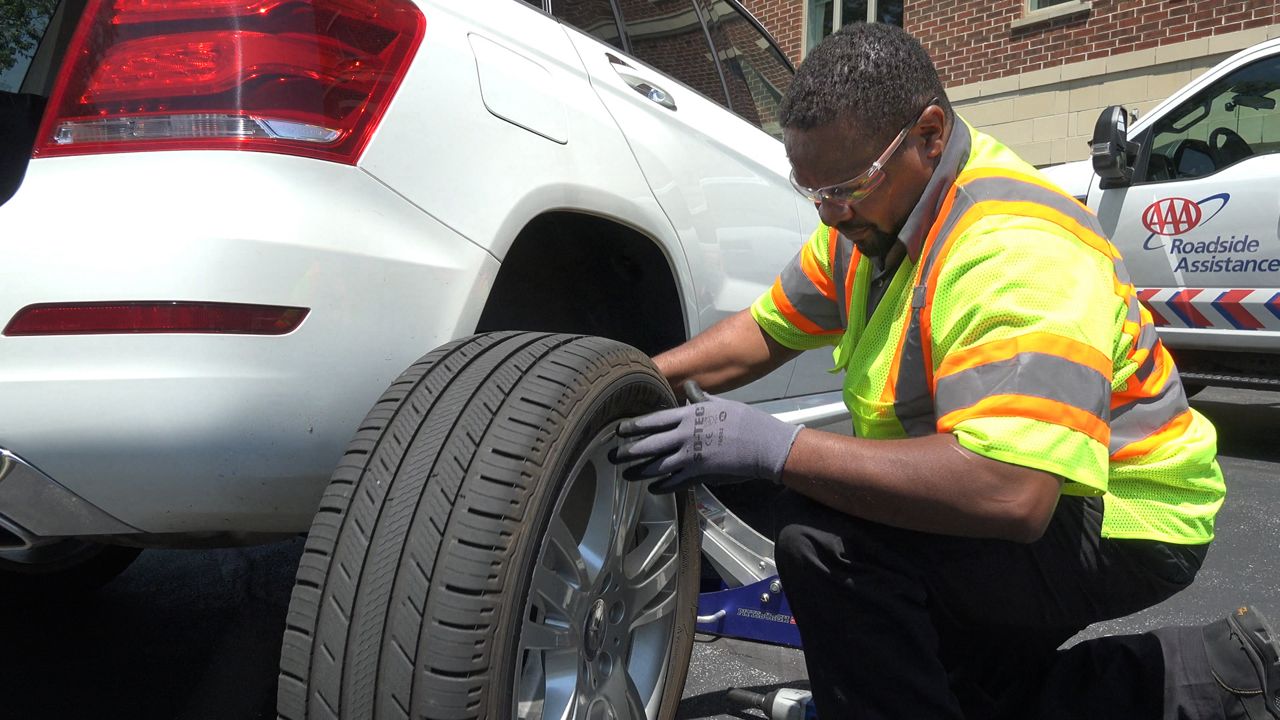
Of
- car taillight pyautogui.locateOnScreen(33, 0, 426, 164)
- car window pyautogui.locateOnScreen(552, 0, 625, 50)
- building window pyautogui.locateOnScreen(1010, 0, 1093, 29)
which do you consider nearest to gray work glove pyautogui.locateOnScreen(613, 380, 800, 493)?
car taillight pyautogui.locateOnScreen(33, 0, 426, 164)

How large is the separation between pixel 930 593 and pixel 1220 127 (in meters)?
4.33

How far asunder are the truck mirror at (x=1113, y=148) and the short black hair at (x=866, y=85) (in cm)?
357

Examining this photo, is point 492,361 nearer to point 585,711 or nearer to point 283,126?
point 283,126

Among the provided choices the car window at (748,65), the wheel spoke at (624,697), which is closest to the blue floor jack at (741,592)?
the wheel spoke at (624,697)

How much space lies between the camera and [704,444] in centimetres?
179

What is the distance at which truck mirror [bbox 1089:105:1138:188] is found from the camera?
5082 millimetres

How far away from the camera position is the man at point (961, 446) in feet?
5.33

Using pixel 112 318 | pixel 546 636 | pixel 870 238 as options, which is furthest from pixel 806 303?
pixel 112 318

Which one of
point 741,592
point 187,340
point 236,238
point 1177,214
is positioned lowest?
point 1177,214

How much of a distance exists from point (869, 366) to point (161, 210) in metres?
1.15

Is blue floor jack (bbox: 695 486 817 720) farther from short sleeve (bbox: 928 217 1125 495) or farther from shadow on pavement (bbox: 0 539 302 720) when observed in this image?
shadow on pavement (bbox: 0 539 302 720)

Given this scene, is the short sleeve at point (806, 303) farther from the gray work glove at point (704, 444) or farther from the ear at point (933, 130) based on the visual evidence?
the gray work glove at point (704, 444)

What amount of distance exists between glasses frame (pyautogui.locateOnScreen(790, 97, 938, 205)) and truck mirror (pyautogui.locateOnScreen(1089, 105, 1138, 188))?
3586mm

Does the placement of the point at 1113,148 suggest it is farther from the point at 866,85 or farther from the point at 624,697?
the point at 624,697
